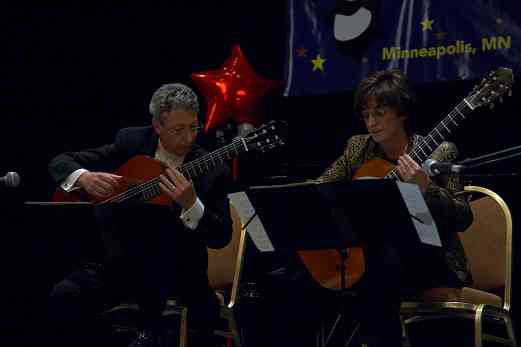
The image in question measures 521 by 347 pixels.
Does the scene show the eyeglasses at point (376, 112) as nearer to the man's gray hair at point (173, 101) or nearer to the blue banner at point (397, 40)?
the man's gray hair at point (173, 101)

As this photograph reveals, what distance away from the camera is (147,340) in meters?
3.41

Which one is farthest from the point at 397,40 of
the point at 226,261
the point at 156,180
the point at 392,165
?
the point at 156,180

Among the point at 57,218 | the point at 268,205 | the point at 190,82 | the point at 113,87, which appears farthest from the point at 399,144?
the point at 113,87

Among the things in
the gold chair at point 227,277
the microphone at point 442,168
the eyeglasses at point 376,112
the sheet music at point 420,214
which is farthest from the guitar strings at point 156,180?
the microphone at point 442,168

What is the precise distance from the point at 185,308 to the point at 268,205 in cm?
93

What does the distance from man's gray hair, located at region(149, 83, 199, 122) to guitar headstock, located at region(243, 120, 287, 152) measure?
1.00 ft

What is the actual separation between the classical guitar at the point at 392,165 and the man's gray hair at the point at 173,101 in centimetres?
87

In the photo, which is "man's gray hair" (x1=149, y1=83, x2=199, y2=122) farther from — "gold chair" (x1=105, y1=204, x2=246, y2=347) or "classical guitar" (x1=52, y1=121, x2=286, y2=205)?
"gold chair" (x1=105, y1=204, x2=246, y2=347)

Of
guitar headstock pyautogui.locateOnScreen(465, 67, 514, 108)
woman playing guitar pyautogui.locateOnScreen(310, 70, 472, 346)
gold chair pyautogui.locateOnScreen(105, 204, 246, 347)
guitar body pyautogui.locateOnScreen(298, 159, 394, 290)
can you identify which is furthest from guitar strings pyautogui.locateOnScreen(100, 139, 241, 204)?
guitar headstock pyautogui.locateOnScreen(465, 67, 514, 108)

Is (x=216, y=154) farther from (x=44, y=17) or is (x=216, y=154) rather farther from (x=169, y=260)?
(x=44, y=17)

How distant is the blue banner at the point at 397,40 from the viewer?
415cm

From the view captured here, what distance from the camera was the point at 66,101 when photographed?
536 centimetres

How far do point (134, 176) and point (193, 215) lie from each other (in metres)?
0.37

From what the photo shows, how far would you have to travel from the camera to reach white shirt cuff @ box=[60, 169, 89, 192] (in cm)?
383
